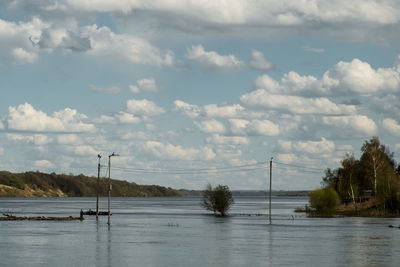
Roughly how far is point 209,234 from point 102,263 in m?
45.2

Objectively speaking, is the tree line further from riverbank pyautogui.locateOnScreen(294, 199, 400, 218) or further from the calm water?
the calm water

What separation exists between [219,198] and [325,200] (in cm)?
2817

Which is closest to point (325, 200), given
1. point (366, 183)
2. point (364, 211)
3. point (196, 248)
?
point (364, 211)

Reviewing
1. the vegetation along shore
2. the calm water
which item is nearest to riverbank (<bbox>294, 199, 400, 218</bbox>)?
the vegetation along shore

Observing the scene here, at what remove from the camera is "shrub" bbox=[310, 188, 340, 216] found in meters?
174

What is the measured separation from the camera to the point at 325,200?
177 m

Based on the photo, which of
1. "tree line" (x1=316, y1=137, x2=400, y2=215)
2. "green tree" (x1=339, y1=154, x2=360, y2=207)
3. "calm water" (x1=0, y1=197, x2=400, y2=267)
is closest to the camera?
"calm water" (x1=0, y1=197, x2=400, y2=267)

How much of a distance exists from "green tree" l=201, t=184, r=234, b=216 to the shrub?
22535mm

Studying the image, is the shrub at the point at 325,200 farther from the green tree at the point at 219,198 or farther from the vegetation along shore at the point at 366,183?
the green tree at the point at 219,198

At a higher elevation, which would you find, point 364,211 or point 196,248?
point 364,211

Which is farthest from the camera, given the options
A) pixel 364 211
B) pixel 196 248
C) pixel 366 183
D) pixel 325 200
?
pixel 366 183

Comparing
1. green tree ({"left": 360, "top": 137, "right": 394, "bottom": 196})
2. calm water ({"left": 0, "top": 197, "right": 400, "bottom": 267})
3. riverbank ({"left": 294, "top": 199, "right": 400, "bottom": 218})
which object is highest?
green tree ({"left": 360, "top": 137, "right": 394, "bottom": 196})

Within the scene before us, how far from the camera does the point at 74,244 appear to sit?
270 ft

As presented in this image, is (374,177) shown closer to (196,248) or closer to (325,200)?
(325,200)
